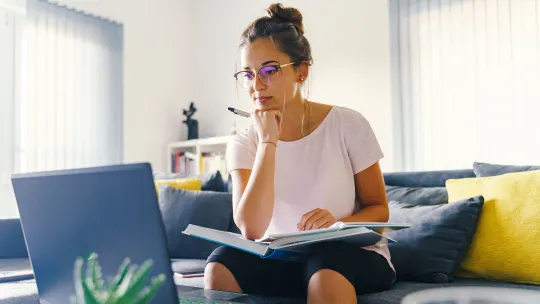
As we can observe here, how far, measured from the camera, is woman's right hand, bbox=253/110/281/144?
1304 millimetres

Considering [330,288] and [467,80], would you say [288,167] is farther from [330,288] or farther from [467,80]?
[467,80]

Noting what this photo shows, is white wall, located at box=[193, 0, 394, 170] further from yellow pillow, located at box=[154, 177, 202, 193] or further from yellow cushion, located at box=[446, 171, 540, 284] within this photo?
yellow cushion, located at box=[446, 171, 540, 284]

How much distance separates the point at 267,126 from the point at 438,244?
25.8 inches

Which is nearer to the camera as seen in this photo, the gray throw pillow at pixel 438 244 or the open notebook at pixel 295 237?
the open notebook at pixel 295 237

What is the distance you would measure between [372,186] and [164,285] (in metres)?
0.76

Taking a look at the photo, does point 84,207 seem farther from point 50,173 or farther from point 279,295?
point 279,295

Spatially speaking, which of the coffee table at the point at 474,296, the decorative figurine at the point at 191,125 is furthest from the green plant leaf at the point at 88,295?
the decorative figurine at the point at 191,125

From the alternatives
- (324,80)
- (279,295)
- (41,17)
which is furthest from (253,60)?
(41,17)

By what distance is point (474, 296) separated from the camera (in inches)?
24.1

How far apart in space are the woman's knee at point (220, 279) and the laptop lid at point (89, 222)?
35 centimetres

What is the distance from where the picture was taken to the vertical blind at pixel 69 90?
3.42 m

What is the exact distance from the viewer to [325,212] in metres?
1.16

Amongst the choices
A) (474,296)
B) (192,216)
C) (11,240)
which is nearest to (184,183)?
(192,216)

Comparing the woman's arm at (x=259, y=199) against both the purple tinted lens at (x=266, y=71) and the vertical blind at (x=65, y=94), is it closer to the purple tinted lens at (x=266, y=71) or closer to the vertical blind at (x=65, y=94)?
the purple tinted lens at (x=266, y=71)
